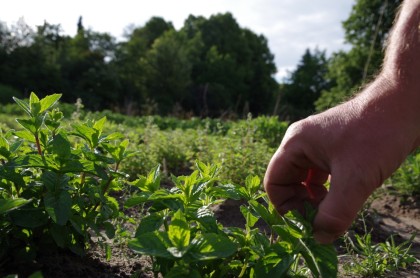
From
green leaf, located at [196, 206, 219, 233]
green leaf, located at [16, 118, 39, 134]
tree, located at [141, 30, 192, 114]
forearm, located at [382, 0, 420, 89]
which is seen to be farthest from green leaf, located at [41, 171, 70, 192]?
tree, located at [141, 30, 192, 114]

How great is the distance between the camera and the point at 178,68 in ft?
132

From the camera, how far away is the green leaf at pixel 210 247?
1199 millimetres

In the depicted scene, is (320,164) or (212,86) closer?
(320,164)

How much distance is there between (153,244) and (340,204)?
57cm

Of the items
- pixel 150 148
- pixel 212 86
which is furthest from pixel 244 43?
pixel 150 148

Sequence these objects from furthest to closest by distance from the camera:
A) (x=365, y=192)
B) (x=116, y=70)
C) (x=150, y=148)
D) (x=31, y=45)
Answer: (x=116, y=70)
(x=31, y=45)
(x=150, y=148)
(x=365, y=192)

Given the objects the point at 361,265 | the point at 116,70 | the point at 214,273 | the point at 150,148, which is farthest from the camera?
the point at 116,70

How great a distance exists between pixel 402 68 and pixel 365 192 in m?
0.44

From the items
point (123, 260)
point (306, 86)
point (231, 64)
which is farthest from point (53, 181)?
point (306, 86)

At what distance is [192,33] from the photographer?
55.2 m

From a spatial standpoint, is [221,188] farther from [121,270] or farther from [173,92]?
[173,92]

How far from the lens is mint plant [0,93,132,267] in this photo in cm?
137

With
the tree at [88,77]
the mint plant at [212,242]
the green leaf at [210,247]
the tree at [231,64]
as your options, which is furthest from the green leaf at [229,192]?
the tree at [231,64]

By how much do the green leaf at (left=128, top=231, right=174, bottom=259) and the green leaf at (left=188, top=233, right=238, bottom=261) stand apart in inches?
2.9
